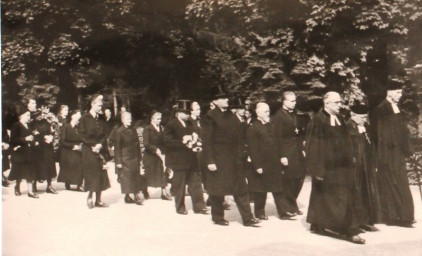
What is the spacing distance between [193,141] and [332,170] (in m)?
1.86

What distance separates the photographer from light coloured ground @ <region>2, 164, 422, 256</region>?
5648 mm

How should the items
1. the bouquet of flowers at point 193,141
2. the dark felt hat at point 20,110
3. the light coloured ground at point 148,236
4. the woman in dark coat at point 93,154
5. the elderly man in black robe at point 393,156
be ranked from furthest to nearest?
the bouquet of flowers at point 193,141, the woman in dark coat at point 93,154, the elderly man in black robe at point 393,156, the dark felt hat at point 20,110, the light coloured ground at point 148,236

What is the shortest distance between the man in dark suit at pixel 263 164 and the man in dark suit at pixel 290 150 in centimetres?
14

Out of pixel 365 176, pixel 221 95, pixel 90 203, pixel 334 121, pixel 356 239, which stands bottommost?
pixel 356 239

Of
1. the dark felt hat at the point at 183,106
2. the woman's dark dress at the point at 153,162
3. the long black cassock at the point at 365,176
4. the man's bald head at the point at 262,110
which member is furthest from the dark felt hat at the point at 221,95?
the woman's dark dress at the point at 153,162

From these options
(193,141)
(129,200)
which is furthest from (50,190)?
(193,141)

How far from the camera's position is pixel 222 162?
6.64 meters

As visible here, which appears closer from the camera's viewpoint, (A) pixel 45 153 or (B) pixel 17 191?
(B) pixel 17 191

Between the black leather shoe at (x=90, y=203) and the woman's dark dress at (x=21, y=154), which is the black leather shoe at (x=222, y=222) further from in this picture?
the woman's dark dress at (x=21, y=154)

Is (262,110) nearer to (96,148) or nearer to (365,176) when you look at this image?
(365,176)

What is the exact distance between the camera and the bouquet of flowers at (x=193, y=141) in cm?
741

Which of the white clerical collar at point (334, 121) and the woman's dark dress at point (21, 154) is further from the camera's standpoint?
the woman's dark dress at point (21, 154)

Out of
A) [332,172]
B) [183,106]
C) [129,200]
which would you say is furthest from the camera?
[129,200]

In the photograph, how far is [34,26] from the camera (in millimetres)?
6090
